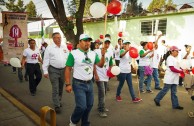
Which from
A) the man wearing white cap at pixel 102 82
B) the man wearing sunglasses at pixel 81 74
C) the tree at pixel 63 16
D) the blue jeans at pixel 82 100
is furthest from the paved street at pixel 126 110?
the tree at pixel 63 16

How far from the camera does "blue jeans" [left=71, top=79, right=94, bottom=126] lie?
415 cm

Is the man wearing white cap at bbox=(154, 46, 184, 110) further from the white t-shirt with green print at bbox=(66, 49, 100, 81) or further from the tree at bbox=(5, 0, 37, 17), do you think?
the tree at bbox=(5, 0, 37, 17)

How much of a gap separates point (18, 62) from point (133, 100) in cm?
411

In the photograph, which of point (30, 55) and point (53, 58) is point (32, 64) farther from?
point (53, 58)

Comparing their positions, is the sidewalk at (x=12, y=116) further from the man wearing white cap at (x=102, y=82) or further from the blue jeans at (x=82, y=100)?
the man wearing white cap at (x=102, y=82)

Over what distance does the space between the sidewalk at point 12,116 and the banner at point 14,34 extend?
6.65 feet

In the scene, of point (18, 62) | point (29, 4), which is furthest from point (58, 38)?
point (29, 4)

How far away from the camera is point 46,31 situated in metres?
37.3

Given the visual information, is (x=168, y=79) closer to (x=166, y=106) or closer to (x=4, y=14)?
(x=166, y=106)

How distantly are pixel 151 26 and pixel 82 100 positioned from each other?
11.8 m

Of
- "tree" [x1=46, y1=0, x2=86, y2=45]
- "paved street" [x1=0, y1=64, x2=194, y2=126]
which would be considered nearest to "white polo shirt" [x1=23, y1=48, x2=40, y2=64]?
"paved street" [x1=0, y1=64, x2=194, y2=126]

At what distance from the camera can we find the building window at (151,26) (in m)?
14.1

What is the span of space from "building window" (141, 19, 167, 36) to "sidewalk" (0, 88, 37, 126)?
10.9 metres

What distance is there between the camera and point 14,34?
7.59m
